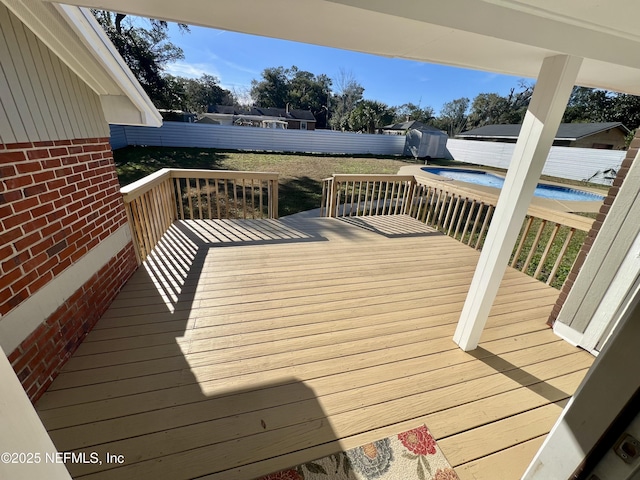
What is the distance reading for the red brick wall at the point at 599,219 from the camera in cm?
192

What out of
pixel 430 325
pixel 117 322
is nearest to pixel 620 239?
pixel 430 325

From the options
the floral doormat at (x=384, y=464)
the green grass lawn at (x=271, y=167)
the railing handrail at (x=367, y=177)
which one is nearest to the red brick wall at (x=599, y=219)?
the floral doormat at (x=384, y=464)

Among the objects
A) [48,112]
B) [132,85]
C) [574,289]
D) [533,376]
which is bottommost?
[533,376]

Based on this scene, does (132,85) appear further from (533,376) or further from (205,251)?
(533,376)

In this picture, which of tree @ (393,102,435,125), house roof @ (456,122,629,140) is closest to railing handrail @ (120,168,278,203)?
house roof @ (456,122,629,140)

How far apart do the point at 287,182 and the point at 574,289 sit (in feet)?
25.2

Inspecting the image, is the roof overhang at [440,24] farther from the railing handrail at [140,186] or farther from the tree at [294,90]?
the tree at [294,90]

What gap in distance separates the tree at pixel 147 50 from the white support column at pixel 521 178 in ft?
53.4

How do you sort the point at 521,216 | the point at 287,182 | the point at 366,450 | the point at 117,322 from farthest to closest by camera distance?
the point at 287,182, the point at 117,322, the point at 521,216, the point at 366,450

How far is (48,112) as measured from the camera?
174 centimetres

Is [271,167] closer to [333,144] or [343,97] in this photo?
[333,144]

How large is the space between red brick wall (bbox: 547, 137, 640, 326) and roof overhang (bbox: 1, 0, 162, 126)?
363cm

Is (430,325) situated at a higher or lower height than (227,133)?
lower

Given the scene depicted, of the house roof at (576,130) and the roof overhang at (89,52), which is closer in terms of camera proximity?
the roof overhang at (89,52)
